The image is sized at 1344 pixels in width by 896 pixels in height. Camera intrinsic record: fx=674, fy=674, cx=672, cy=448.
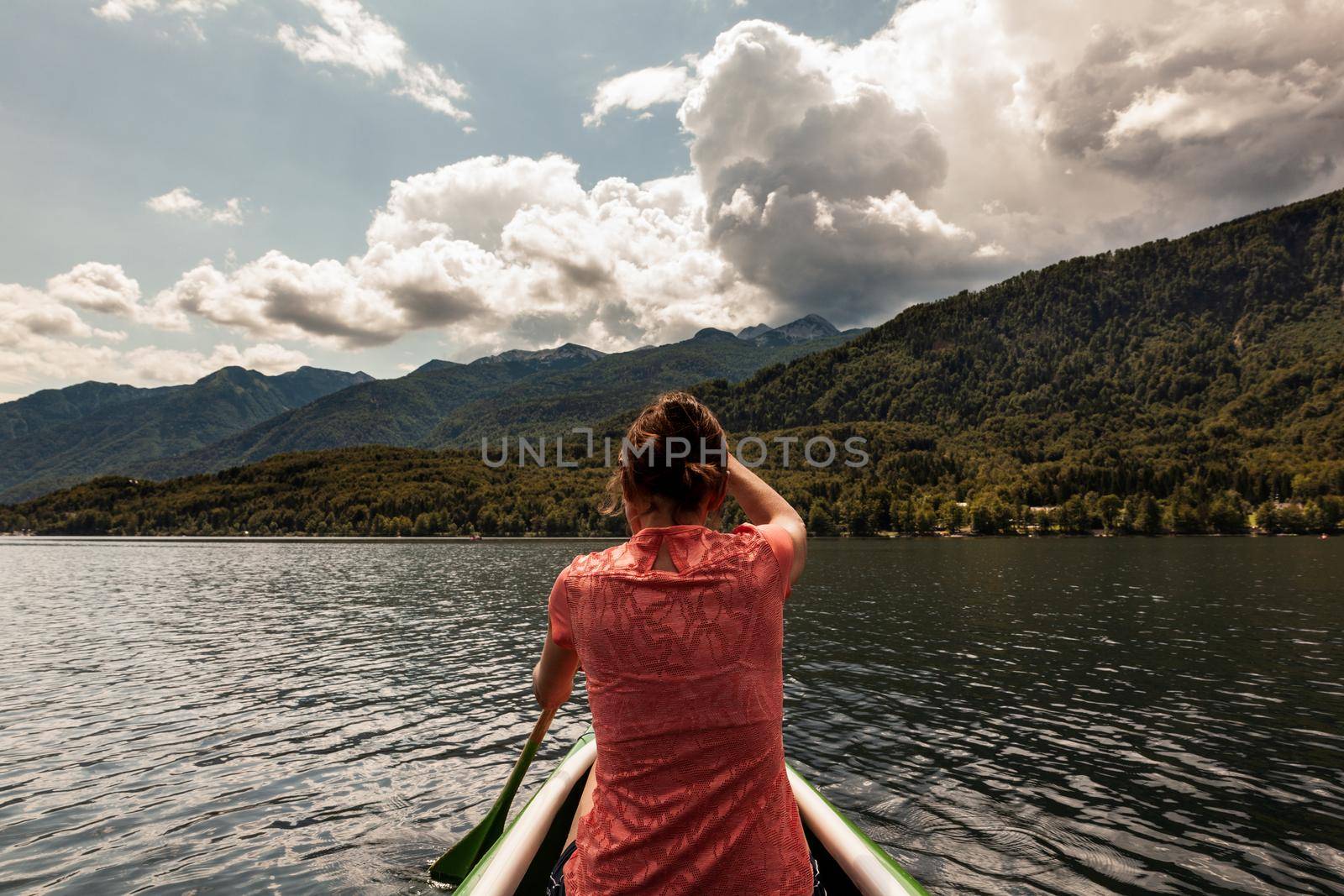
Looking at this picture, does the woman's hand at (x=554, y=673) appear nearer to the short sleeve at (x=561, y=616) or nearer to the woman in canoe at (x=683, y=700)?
the short sleeve at (x=561, y=616)

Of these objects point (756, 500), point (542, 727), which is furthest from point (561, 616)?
point (542, 727)

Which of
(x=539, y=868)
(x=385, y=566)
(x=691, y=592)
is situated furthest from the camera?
(x=385, y=566)

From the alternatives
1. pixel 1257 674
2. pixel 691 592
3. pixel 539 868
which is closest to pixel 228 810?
pixel 539 868

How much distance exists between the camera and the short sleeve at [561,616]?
326 centimetres

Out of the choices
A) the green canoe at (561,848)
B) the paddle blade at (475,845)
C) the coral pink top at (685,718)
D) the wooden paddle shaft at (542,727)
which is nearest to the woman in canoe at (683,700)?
the coral pink top at (685,718)

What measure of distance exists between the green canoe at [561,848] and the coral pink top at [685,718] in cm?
208

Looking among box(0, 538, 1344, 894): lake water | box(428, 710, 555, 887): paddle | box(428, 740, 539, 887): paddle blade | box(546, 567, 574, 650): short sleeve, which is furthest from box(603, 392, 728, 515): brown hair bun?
box(0, 538, 1344, 894): lake water

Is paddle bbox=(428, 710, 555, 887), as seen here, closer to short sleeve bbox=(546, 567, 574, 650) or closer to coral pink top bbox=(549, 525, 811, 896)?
short sleeve bbox=(546, 567, 574, 650)

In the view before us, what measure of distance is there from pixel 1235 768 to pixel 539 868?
1782 centimetres

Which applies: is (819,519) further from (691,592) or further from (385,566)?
(691,592)

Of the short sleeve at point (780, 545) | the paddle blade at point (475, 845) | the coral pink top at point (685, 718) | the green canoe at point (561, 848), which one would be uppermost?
the short sleeve at point (780, 545)

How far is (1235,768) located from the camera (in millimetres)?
15750

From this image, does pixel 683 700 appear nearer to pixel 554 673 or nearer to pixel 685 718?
pixel 685 718

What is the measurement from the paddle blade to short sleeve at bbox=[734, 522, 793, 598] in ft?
14.5
